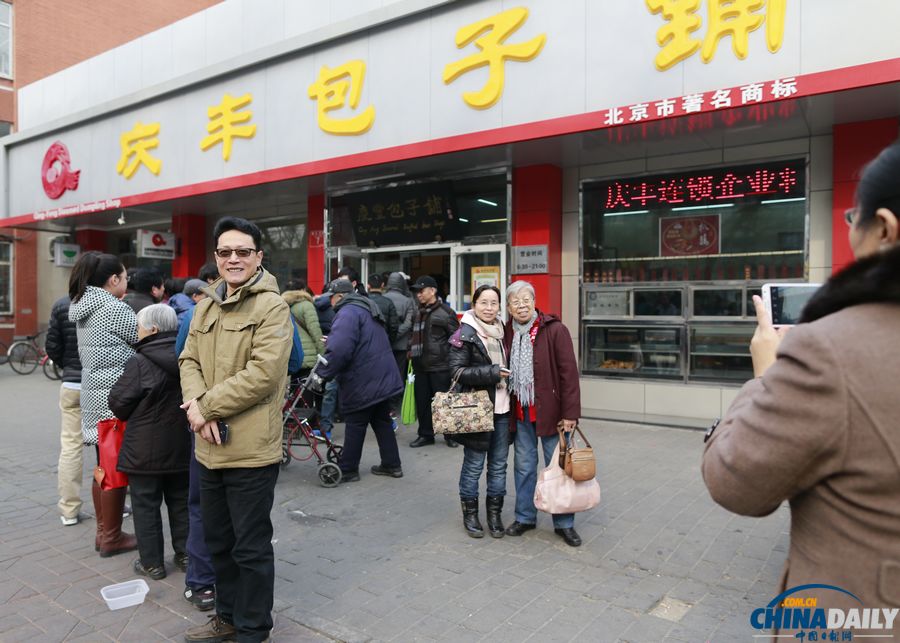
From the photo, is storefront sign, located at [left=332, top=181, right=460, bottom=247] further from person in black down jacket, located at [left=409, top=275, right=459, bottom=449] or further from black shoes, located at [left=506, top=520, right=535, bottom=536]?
Result: black shoes, located at [left=506, top=520, right=535, bottom=536]

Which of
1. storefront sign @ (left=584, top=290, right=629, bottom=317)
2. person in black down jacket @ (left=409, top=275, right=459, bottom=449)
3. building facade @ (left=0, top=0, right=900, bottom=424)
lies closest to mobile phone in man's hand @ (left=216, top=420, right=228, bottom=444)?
person in black down jacket @ (left=409, top=275, right=459, bottom=449)

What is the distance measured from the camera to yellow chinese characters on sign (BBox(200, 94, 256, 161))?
989 cm

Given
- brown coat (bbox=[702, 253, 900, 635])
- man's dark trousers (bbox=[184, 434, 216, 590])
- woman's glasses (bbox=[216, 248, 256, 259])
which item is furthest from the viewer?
man's dark trousers (bbox=[184, 434, 216, 590])

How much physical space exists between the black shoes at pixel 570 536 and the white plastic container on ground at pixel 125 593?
2.70 m

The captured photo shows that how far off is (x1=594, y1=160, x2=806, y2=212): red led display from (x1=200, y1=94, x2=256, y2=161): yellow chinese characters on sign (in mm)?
5847

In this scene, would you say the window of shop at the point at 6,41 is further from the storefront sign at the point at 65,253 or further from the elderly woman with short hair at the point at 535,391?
the elderly woman with short hair at the point at 535,391

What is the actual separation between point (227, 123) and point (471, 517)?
8.42 metres

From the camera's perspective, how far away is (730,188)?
25.5 feet

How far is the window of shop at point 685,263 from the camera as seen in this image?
7.59 meters

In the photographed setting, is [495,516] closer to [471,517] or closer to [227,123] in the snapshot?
[471,517]

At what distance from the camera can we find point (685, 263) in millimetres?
8227

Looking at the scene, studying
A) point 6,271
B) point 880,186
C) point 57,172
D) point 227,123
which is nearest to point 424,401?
point 227,123

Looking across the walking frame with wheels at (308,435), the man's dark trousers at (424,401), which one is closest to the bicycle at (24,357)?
the walking frame with wheels at (308,435)

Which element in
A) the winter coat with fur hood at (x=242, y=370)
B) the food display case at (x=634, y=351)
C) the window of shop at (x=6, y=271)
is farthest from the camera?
the window of shop at (x=6, y=271)
